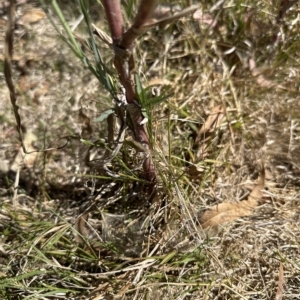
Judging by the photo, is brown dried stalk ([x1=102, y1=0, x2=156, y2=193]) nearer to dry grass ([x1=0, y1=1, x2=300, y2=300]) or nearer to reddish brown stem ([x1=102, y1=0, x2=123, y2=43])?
reddish brown stem ([x1=102, y1=0, x2=123, y2=43])

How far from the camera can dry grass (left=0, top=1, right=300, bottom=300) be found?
139 cm

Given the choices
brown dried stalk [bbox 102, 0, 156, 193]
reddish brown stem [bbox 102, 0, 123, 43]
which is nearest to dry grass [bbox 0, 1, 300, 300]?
brown dried stalk [bbox 102, 0, 156, 193]

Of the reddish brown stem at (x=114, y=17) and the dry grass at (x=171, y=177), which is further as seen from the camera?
the dry grass at (x=171, y=177)

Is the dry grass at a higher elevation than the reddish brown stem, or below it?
below

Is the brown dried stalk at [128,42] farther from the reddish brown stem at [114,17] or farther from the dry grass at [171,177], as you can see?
the dry grass at [171,177]

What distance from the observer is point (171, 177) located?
138cm

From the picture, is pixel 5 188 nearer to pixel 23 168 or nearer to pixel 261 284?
pixel 23 168

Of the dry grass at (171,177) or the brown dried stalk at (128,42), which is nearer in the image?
the brown dried stalk at (128,42)

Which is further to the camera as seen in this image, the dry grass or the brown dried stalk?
the dry grass

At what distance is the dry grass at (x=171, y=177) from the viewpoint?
139cm

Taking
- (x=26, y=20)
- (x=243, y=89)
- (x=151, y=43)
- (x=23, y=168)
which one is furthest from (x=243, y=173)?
(x=26, y=20)

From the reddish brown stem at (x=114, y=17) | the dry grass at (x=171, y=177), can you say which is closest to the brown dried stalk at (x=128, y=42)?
the reddish brown stem at (x=114, y=17)

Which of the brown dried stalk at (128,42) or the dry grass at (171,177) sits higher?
the brown dried stalk at (128,42)

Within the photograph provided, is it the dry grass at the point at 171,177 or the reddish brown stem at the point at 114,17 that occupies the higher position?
the reddish brown stem at the point at 114,17
